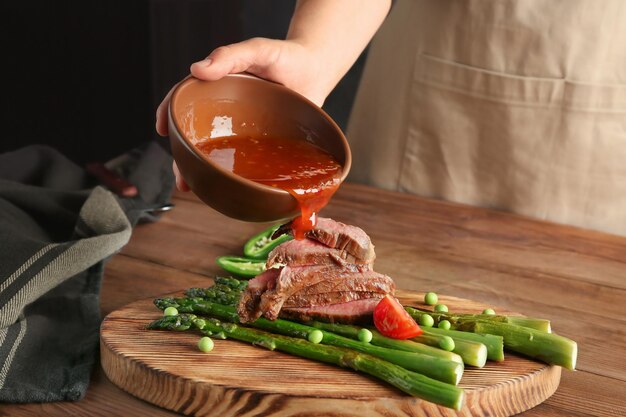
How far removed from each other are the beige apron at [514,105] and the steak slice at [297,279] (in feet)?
4.46

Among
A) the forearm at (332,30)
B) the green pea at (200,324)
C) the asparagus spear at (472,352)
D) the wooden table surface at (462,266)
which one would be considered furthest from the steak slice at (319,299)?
the forearm at (332,30)

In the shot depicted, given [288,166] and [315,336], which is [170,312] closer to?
[315,336]

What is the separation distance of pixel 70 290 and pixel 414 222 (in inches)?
52.5

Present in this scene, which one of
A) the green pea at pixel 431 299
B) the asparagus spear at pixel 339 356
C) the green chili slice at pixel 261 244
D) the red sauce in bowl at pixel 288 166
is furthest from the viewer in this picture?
the green chili slice at pixel 261 244

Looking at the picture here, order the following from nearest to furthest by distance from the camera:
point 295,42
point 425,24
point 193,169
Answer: point 193,169
point 295,42
point 425,24

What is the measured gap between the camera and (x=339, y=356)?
2.12 meters

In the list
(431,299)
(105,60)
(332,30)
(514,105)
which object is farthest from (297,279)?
(105,60)

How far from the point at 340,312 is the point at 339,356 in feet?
0.77

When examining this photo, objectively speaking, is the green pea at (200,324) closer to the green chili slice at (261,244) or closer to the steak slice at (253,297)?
the steak slice at (253,297)

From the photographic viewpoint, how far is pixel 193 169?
204cm

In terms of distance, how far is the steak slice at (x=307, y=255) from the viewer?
2.36 metres

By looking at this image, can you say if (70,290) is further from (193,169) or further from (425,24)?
(425,24)

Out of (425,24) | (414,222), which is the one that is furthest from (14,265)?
(425,24)

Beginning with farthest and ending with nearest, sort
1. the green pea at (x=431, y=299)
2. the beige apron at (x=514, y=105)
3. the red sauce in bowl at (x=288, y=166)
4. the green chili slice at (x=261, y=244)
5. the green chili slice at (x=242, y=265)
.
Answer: the beige apron at (x=514, y=105) < the green chili slice at (x=261, y=244) < the green chili slice at (x=242, y=265) < the green pea at (x=431, y=299) < the red sauce in bowl at (x=288, y=166)
